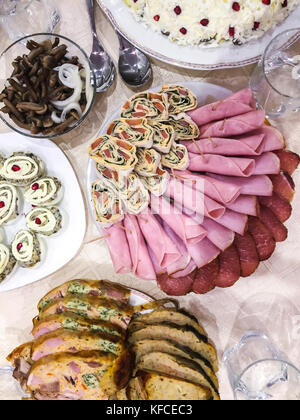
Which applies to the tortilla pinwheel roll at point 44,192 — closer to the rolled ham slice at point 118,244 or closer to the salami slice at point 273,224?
the rolled ham slice at point 118,244

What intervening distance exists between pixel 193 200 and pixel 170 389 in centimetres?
55

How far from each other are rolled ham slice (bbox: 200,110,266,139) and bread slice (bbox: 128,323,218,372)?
605 mm

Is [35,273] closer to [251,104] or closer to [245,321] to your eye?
[245,321]

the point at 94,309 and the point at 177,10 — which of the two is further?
the point at 94,309

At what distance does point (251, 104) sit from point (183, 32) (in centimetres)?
29

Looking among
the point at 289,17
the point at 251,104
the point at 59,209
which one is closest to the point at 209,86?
the point at 251,104

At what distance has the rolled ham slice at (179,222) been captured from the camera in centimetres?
130

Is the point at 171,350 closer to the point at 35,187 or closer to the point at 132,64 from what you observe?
the point at 35,187

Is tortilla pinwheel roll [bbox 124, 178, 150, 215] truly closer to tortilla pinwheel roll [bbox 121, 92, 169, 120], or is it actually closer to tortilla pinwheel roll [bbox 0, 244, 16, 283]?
tortilla pinwheel roll [bbox 121, 92, 169, 120]

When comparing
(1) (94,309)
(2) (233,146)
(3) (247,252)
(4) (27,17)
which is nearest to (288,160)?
(2) (233,146)

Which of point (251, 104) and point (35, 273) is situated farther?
point (35, 273)

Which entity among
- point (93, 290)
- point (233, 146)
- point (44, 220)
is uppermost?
point (233, 146)

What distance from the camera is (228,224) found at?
4.29 feet

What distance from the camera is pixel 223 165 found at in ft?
4.24
